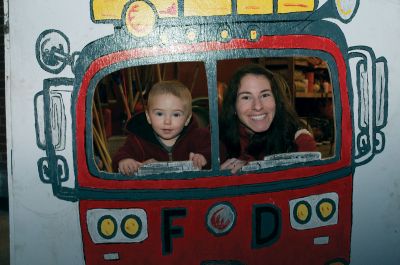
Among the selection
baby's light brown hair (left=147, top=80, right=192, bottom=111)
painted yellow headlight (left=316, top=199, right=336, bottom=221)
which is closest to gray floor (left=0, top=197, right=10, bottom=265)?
baby's light brown hair (left=147, top=80, right=192, bottom=111)

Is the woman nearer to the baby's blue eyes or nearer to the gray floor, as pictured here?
the baby's blue eyes

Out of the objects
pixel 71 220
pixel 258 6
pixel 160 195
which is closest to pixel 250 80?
pixel 258 6

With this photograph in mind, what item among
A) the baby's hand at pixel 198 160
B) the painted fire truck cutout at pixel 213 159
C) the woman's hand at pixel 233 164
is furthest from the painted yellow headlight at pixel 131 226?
the woman's hand at pixel 233 164

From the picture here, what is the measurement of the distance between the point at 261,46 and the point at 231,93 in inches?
10.7

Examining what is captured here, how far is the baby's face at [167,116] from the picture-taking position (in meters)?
2.03

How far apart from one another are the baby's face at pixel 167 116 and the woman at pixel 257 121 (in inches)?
7.9

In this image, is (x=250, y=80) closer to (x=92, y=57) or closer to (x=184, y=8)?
(x=184, y=8)

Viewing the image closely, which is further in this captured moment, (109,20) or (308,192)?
(308,192)

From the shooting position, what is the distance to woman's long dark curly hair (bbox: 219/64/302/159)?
2.06 m

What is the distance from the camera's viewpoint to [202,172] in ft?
6.72

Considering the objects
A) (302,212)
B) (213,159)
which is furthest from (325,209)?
(213,159)

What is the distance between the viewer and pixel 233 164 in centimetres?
207

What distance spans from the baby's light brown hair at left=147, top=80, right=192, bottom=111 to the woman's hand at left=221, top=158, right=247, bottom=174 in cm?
34

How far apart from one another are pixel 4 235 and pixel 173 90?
2.54 m
